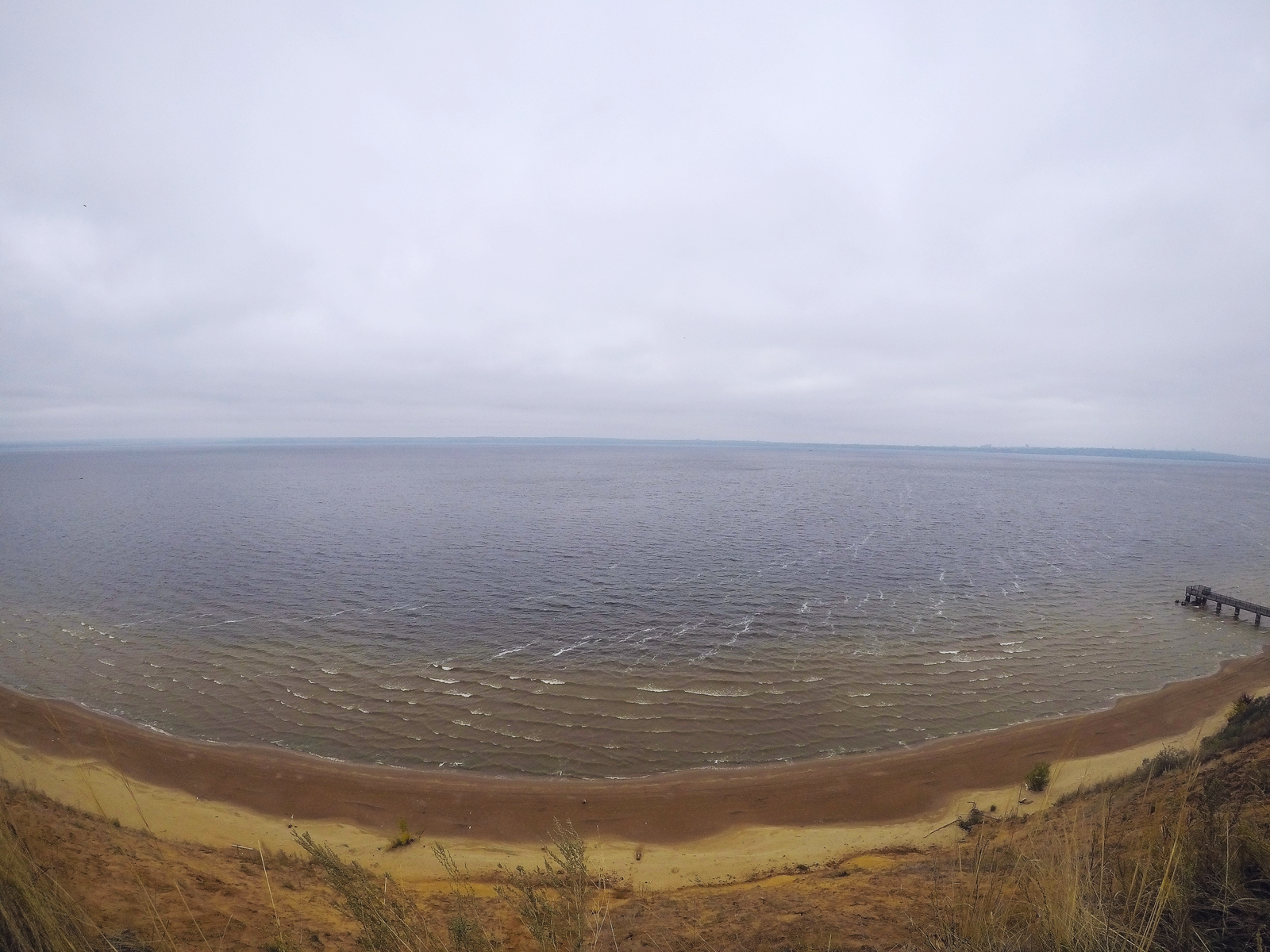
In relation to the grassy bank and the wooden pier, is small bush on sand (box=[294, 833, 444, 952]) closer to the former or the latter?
the grassy bank

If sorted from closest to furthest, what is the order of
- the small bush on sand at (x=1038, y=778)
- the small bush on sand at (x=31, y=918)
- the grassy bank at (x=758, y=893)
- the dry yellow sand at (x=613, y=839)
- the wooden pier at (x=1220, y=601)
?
the small bush on sand at (x=31, y=918) → the grassy bank at (x=758, y=893) → the dry yellow sand at (x=613, y=839) → the small bush on sand at (x=1038, y=778) → the wooden pier at (x=1220, y=601)

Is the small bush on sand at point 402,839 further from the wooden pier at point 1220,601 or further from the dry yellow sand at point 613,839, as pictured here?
the wooden pier at point 1220,601

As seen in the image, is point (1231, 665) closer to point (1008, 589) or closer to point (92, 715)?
point (1008, 589)

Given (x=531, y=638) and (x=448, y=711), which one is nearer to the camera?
(x=448, y=711)

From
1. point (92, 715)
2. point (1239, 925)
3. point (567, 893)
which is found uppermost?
point (1239, 925)

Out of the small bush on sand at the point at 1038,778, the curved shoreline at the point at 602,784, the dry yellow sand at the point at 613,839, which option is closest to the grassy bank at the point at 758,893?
the dry yellow sand at the point at 613,839

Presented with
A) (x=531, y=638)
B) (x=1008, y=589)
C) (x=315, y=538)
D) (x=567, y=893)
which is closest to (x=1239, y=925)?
(x=567, y=893)

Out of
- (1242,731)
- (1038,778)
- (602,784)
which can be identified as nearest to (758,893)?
(602,784)

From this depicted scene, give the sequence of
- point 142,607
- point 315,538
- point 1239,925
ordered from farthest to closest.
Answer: point 315,538, point 142,607, point 1239,925
